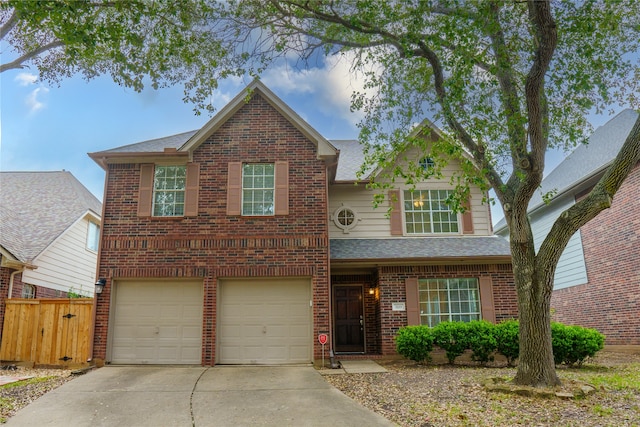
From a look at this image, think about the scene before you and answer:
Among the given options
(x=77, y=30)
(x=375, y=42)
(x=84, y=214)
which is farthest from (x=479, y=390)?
(x=84, y=214)

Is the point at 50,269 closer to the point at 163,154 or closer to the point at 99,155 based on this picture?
the point at 99,155

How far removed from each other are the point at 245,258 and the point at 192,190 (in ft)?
7.30

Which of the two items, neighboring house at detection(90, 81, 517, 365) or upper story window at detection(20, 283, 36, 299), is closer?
neighboring house at detection(90, 81, 517, 365)

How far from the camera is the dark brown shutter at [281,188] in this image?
11234 millimetres

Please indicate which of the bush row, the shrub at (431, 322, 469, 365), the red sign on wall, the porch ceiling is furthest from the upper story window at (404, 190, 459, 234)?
the red sign on wall

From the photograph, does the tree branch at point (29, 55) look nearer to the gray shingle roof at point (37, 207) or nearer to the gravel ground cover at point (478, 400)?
→ the gray shingle roof at point (37, 207)

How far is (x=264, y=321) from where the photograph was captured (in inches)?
432

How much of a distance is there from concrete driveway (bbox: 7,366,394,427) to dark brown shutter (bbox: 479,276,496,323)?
536 centimetres

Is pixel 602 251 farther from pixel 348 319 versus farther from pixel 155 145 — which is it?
pixel 155 145

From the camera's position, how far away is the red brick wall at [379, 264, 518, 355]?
12.2 m

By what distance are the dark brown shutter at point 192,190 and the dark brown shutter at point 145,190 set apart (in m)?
0.93

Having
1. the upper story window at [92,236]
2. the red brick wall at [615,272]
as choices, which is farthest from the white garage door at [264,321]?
the red brick wall at [615,272]

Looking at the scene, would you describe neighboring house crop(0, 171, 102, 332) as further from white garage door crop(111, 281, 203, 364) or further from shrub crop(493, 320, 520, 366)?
shrub crop(493, 320, 520, 366)

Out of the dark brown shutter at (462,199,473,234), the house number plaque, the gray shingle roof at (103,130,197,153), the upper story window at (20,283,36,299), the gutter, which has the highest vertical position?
the gray shingle roof at (103,130,197,153)
